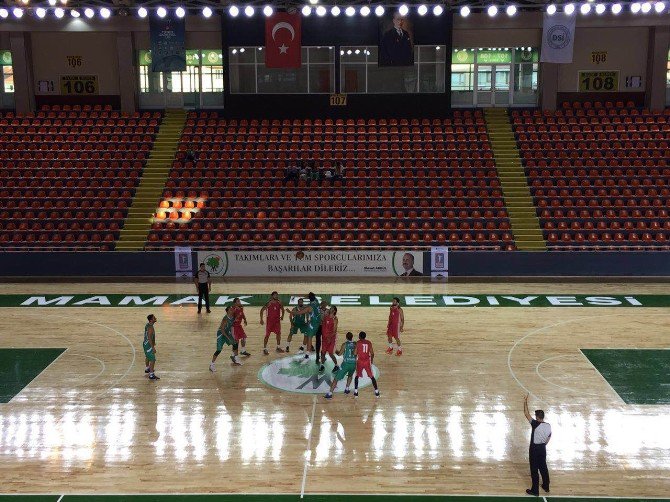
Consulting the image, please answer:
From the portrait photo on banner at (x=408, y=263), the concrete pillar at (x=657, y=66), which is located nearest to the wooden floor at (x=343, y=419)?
the portrait photo on banner at (x=408, y=263)

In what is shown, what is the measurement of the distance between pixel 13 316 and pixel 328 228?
38.3 ft

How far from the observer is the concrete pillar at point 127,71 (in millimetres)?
32556

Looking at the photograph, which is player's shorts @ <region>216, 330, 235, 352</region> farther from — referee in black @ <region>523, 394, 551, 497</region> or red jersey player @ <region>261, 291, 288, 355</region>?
referee in black @ <region>523, 394, 551, 497</region>

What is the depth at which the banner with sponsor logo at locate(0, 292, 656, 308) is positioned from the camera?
21.0 m

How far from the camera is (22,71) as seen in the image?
109ft

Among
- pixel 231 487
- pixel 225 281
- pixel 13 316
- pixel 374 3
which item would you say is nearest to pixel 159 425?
pixel 231 487

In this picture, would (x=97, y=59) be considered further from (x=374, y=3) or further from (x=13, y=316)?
(x=13, y=316)


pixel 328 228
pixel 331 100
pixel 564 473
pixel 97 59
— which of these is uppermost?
A: pixel 97 59

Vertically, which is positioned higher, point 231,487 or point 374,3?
point 374,3

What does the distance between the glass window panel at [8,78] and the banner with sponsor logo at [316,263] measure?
17.5 metres

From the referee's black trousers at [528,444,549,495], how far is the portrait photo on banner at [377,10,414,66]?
2269cm

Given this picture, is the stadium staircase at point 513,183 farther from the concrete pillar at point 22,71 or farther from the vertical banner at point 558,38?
the concrete pillar at point 22,71

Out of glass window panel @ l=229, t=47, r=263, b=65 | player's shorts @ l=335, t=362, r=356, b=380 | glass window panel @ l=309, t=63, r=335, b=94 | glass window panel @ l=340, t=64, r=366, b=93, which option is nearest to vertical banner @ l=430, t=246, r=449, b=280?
player's shorts @ l=335, t=362, r=356, b=380

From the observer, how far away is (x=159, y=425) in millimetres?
12617
